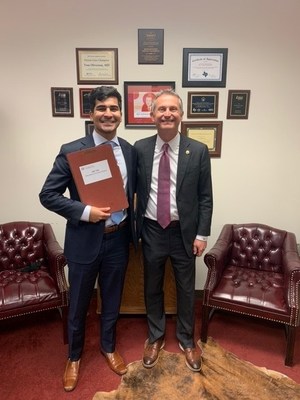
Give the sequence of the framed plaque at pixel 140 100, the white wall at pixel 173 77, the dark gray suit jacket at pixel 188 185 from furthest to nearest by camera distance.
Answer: the framed plaque at pixel 140 100, the white wall at pixel 173 77, the dark gray suit jacket at pixel 188 185

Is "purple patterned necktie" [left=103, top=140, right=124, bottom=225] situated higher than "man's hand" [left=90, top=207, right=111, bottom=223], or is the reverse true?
"man's hand" [left=90, top=207, right=111, bottom=223]

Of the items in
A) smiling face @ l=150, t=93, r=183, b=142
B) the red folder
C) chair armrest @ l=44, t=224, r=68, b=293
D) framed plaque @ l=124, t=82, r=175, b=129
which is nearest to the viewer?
the red folder

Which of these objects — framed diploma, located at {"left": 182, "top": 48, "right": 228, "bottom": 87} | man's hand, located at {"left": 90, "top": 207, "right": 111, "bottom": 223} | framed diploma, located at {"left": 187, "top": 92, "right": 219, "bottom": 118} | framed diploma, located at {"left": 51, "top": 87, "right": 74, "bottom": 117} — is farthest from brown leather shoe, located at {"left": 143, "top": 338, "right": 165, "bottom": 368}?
framed diploma, located at {"left": 182, "top": 48, "right": 228, "bottom": 87}

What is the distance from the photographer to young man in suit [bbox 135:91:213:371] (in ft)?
6.66

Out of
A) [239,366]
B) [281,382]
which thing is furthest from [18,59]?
[281,382]

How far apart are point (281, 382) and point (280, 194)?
158 centimetres

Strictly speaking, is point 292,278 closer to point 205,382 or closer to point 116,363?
point 205,382

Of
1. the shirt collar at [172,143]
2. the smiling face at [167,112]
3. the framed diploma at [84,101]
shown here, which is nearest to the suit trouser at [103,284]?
the shirt collar at [172,143]

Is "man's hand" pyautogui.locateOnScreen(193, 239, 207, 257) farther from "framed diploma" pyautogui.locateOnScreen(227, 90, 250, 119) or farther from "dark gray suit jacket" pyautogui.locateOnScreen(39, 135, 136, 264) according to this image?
"framed diploma" pyautogui.locateOnScreen(227, 90, 250, 119)

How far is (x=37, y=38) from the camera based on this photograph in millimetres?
2693

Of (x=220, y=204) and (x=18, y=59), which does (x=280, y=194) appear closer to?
(x=220, y=204)

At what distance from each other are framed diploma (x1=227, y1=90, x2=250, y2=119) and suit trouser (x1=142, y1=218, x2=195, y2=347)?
1.30 meters

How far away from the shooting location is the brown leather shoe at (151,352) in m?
2.23

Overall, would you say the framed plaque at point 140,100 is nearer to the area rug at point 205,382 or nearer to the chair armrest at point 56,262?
the chair armrest at point 56,262
